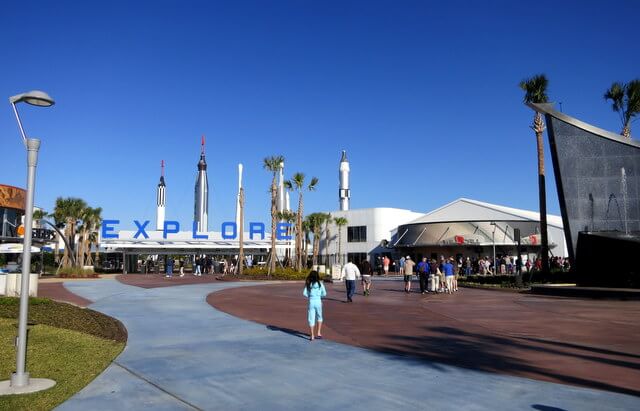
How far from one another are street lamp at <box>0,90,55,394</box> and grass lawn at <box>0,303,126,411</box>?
290 millimetres

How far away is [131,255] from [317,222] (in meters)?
20.7

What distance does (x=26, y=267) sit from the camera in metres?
7.14

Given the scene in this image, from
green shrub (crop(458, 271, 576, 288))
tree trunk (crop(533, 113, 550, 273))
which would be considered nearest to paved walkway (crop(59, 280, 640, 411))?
green shrub (crop(458, 271, 576, 288))

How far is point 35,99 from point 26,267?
2.23 meters

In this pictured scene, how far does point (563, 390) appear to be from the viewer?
6.47 meters

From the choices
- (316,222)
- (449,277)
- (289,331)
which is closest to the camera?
(289,331)

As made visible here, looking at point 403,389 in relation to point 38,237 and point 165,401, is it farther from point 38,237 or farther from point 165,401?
point 38,237

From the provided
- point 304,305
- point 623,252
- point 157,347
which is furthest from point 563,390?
point 623,252

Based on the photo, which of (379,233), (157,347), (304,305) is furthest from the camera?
(379,233)

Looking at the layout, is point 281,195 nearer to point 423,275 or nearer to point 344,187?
point 344,187

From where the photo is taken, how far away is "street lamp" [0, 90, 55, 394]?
6730mm

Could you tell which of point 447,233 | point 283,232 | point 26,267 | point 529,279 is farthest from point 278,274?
point 26,267

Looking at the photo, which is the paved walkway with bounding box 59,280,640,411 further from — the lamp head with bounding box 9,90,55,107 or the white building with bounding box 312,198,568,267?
the white building with bounding box 312,198,568,267

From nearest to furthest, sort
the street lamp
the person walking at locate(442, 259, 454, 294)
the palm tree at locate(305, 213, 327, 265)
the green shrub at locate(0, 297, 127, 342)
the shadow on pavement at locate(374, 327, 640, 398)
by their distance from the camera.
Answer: the street lamp → the shadow on pavement at locate(374, 327, 640, 398) → the green shrub at locate(0, 297, 127, 342) → the person walking at locate(442, 259, 454, 294) → the palm tree at locate(305, 213, 327, 265)
